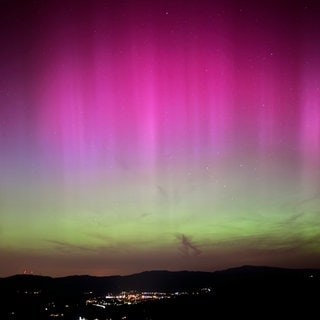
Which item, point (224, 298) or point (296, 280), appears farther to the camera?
point (296, 280)

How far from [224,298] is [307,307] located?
59.8ft

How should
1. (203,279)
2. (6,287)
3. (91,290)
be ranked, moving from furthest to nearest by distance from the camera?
(91,290), (203,279), (6,287)

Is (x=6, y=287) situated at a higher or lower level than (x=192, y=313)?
higher

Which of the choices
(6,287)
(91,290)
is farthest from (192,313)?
(91,290)

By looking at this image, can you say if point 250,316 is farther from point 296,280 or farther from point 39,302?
point 39,302

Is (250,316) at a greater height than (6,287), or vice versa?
(6,287)

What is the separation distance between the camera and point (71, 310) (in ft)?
274

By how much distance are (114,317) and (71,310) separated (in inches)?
Result: 666

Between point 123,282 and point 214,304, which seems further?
point 123,282

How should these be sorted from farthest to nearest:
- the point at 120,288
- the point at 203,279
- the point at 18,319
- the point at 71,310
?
the point at 120,288, the point at 203,279, the point at 71,310, the point at 18,319

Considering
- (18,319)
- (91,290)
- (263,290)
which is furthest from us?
(91,290)

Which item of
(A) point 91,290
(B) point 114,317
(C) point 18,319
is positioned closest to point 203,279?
(A) point 91,290

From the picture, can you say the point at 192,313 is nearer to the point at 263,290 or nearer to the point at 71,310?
the point at 263,290

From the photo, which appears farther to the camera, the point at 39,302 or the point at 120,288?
the point at 120,288
